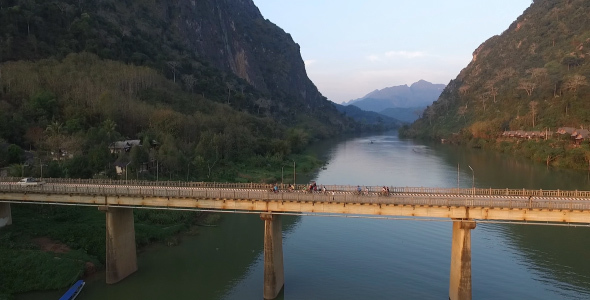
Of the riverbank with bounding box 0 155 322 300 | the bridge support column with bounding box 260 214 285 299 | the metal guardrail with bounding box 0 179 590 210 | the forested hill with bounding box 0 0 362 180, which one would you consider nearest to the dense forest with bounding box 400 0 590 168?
the forested hill with bounding box 0 0 362 180

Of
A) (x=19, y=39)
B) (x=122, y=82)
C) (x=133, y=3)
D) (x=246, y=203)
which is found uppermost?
(x=133, y=3)

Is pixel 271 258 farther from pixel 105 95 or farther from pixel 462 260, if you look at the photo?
pixel 105 95

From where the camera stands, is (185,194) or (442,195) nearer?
(442,195)

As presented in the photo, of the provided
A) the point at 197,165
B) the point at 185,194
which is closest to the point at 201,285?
the point at 185,194

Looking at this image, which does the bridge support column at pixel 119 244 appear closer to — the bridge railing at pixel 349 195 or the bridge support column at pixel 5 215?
the bridge railing at pixel 349 195

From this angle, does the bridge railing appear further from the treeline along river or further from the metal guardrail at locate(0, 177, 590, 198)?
the treeline along river

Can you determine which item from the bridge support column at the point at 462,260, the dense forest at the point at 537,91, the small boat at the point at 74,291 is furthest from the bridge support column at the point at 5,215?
the dense forest at the point at 537,91

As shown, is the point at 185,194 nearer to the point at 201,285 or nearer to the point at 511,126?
the point at 201,285

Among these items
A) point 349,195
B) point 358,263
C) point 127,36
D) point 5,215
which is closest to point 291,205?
point 349,195
